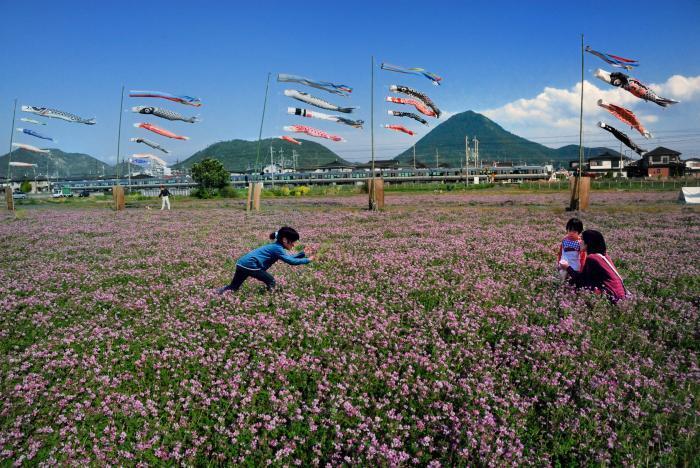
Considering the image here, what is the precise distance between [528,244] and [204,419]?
1293 cm

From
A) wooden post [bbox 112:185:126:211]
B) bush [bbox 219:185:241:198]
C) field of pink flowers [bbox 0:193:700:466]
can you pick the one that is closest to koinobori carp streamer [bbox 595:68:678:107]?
→ field of pink flowers [bbox 0:193:700:466]

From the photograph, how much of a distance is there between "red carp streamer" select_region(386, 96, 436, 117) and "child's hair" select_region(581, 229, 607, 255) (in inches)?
1031

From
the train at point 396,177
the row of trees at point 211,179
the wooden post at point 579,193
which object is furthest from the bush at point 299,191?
the train at point 396,177

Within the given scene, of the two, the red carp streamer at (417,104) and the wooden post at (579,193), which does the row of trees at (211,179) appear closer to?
the red carp streamer at (417,104)

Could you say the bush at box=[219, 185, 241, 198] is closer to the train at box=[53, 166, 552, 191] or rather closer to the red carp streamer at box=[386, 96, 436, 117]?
the red carp streamer at box=[386, 96, 436, 117]

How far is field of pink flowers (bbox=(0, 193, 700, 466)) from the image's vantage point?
3.95 m

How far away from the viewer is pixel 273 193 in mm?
66812

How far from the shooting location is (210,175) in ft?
222

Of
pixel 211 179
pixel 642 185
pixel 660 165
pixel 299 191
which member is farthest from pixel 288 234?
pixel 660 165

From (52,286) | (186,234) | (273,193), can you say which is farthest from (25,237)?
(273,193)

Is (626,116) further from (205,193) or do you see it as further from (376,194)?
(205,193)

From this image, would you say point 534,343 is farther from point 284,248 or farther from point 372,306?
point 284,248

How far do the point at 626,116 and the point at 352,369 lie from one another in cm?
2625

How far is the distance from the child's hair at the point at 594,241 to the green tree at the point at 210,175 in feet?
206
